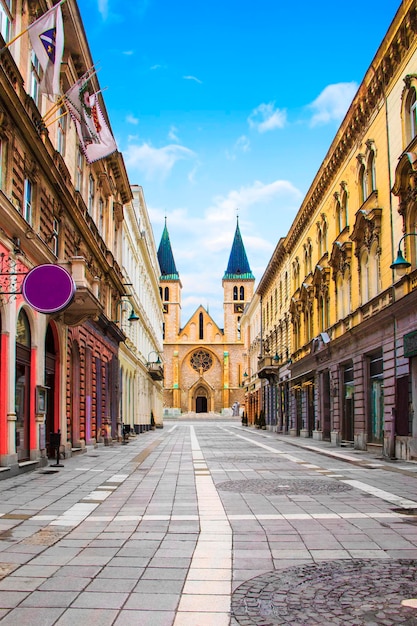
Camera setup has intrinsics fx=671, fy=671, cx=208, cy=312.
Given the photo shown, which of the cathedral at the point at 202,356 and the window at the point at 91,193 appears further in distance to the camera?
the cathedral at the point at 202,356

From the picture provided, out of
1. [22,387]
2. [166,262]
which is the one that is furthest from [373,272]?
[166,262]

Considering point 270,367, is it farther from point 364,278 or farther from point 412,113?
point 412,113

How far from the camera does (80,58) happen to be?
71.1 feet

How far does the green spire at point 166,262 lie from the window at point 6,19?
3884 inches

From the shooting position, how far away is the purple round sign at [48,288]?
39.3 feet

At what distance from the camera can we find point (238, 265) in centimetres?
11562

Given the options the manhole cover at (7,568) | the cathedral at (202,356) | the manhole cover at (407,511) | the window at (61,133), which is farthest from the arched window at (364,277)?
the cathedral at (202,356)

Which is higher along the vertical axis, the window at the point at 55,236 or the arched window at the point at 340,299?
the window at the point at 55,236

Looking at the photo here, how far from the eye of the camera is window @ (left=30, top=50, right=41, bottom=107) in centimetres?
1639

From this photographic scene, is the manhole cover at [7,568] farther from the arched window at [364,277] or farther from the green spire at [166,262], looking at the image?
the green spire at [166,262]

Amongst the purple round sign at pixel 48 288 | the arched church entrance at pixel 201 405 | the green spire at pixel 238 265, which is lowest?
the arched church entrance at pixel 201 405

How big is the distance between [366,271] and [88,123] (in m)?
11.4

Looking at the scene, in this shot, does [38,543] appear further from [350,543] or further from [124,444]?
[124,444]

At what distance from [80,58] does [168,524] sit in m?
17.4
